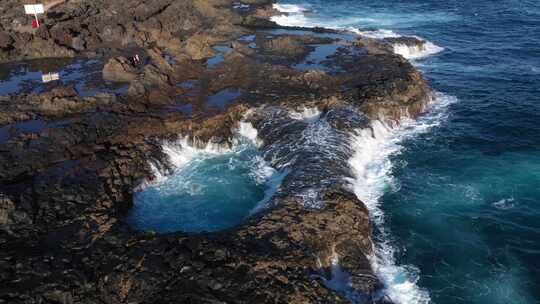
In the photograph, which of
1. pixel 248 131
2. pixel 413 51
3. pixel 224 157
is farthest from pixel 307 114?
pixel 413 51

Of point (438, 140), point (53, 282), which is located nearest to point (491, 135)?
point (438, 140)

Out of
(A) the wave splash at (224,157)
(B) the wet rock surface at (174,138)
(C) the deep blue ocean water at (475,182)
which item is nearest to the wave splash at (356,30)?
(C) the deep blue ocean water at (475,182)

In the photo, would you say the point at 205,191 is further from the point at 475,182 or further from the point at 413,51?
the point at 413,51

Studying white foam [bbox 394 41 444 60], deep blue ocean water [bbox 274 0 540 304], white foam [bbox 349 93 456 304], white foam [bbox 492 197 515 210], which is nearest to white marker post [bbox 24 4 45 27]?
white foam [bbox 349 93 456 304]

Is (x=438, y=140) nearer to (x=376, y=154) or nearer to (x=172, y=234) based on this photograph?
(x=376, y=154)

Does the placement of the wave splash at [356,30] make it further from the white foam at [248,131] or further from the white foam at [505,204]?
the white foam at [505,204]

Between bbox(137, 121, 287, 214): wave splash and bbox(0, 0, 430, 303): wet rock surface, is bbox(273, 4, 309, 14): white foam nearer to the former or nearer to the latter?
bbox(0, 0, 430, 303): wet rock surface
